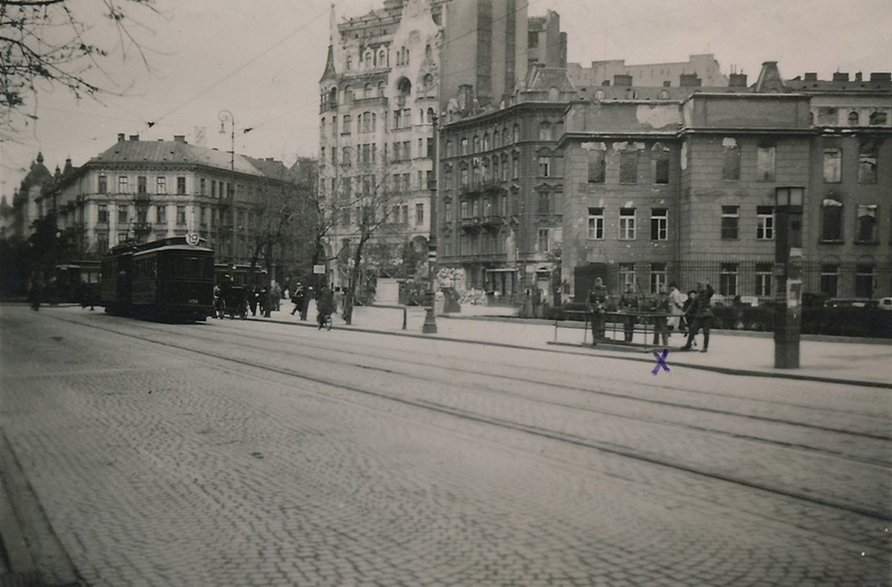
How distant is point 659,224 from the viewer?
44656 mm

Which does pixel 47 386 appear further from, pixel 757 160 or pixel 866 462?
pixel 757 160

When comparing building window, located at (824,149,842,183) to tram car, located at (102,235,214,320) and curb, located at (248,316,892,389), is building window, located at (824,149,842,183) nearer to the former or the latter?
curb, located at (248,316,892,389)

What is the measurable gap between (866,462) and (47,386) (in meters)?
11.3

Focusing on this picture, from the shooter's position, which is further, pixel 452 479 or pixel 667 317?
pixel 667 317

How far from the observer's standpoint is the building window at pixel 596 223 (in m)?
44.8

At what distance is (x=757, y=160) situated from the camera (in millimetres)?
41094

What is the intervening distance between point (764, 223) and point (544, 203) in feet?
87.9

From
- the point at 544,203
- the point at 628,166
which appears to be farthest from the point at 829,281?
the point at 544,203

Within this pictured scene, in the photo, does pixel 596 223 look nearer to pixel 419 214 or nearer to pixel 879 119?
pixel 879 119

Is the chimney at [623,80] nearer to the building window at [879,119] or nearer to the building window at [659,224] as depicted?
the building window at [879,119]

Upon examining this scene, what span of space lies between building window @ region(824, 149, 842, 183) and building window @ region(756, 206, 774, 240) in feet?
9.90

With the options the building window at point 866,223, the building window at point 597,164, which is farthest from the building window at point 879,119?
the building window at point 597,164

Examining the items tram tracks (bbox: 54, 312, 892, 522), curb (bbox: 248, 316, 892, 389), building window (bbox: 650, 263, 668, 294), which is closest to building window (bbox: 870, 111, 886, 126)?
building window (bbox: 650, 263, 668, 294)

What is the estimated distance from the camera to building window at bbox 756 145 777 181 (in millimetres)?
41000
